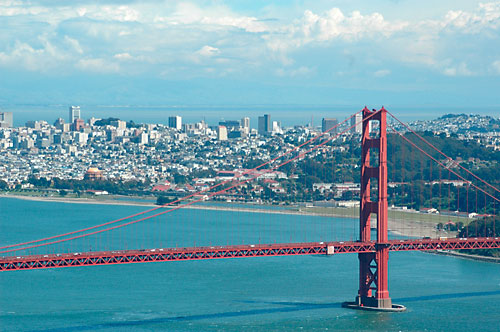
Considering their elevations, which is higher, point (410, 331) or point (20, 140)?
point (20, 140)

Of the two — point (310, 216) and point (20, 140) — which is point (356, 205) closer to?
point (310, 216)

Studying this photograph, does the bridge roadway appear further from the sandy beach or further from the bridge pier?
the sandy beach

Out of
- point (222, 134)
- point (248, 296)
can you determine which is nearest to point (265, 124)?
point (222, 134)

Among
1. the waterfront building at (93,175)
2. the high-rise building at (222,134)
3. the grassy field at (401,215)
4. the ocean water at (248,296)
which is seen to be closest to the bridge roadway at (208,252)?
the ocean water at (248,296)

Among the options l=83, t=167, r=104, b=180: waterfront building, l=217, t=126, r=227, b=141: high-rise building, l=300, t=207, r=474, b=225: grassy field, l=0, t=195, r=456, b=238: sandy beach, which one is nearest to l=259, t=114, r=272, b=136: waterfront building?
l=217, t=126, r=227, b=141: high-rise building

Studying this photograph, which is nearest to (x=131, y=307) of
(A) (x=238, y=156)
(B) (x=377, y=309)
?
(B) (x=377, y=309)

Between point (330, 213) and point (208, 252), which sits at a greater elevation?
point (330, 213)

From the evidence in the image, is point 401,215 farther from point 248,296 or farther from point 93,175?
point 93,175
